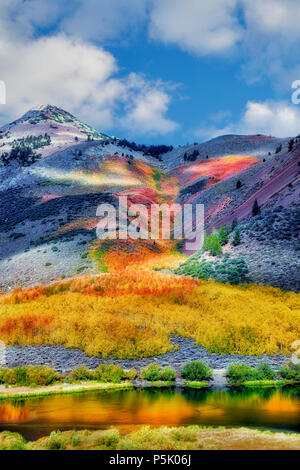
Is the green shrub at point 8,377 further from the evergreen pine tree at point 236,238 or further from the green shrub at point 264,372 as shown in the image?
the evergreen pine tree at point 236,238

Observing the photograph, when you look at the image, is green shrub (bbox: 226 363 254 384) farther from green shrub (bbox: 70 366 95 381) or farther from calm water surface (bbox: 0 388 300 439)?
green shrub (bbox: 70 366 95 381)

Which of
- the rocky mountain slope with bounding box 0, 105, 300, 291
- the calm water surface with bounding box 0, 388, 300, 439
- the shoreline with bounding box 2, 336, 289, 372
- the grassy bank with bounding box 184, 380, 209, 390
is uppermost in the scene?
the rocky mountain slope with bounding box 0, 105, 300, 291

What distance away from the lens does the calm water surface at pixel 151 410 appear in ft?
40.9

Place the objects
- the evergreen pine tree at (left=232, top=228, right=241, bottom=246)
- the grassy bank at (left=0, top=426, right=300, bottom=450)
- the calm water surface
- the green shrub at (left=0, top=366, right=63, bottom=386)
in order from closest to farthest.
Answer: the grassy bank at (left=0, top=426, right=300, bottom=450) < the calm water surface < the green shrub at (left=0, top=366, right=63, bottom=386) < the evergreen pine tree at (left=232, top=228, right=241, bottom=246)

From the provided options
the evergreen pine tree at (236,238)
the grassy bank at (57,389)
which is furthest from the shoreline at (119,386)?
the evergreen pine tree at (236,238)

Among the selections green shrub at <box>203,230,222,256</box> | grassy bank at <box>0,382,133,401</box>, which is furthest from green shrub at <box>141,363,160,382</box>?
green shrub at <box>203,230,222,256</box>

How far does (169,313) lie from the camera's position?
22.8 m

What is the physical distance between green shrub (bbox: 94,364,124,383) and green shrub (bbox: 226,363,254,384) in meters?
4.75

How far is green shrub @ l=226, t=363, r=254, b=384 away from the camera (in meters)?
16.9

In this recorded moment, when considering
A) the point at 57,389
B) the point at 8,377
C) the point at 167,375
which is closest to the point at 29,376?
the point at 8,377

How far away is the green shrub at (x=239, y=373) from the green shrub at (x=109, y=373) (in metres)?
4.75

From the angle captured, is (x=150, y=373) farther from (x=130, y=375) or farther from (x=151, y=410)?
(x=151, y=410)

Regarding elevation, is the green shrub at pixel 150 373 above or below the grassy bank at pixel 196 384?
above
